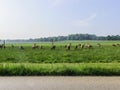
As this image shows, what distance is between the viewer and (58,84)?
9172 millimetres

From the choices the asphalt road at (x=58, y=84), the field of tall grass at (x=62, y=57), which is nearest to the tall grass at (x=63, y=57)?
the field of tall grass at (x=62, y=57)

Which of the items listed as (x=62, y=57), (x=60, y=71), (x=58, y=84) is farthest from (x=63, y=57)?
(x=58, y=84)

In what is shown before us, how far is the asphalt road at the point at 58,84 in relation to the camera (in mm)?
8609

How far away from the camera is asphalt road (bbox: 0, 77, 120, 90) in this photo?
8609 mm

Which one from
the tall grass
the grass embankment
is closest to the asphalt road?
the grass embankment

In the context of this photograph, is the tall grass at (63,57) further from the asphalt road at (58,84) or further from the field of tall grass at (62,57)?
the asphalt road at (58,84)

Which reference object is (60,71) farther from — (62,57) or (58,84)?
(62,57)

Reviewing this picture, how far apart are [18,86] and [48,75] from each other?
104 inches

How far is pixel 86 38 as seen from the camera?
170375mm

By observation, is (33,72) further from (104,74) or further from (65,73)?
(104,74)

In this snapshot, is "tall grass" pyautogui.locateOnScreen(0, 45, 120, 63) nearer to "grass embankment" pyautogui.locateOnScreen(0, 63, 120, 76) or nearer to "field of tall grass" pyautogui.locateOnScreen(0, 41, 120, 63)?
"field of tall grass" pyautogui.locateOnScreen(0, 41, 120, 63)

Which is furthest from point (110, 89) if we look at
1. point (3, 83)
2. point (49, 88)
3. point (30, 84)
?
point (3, 83)

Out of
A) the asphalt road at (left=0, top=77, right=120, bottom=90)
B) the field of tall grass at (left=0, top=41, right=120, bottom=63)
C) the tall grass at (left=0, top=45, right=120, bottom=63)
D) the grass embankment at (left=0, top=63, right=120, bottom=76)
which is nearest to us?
the asphalt road at (left=0, top=77, right=120, bottom=90)

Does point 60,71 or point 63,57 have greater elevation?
point 60,71
